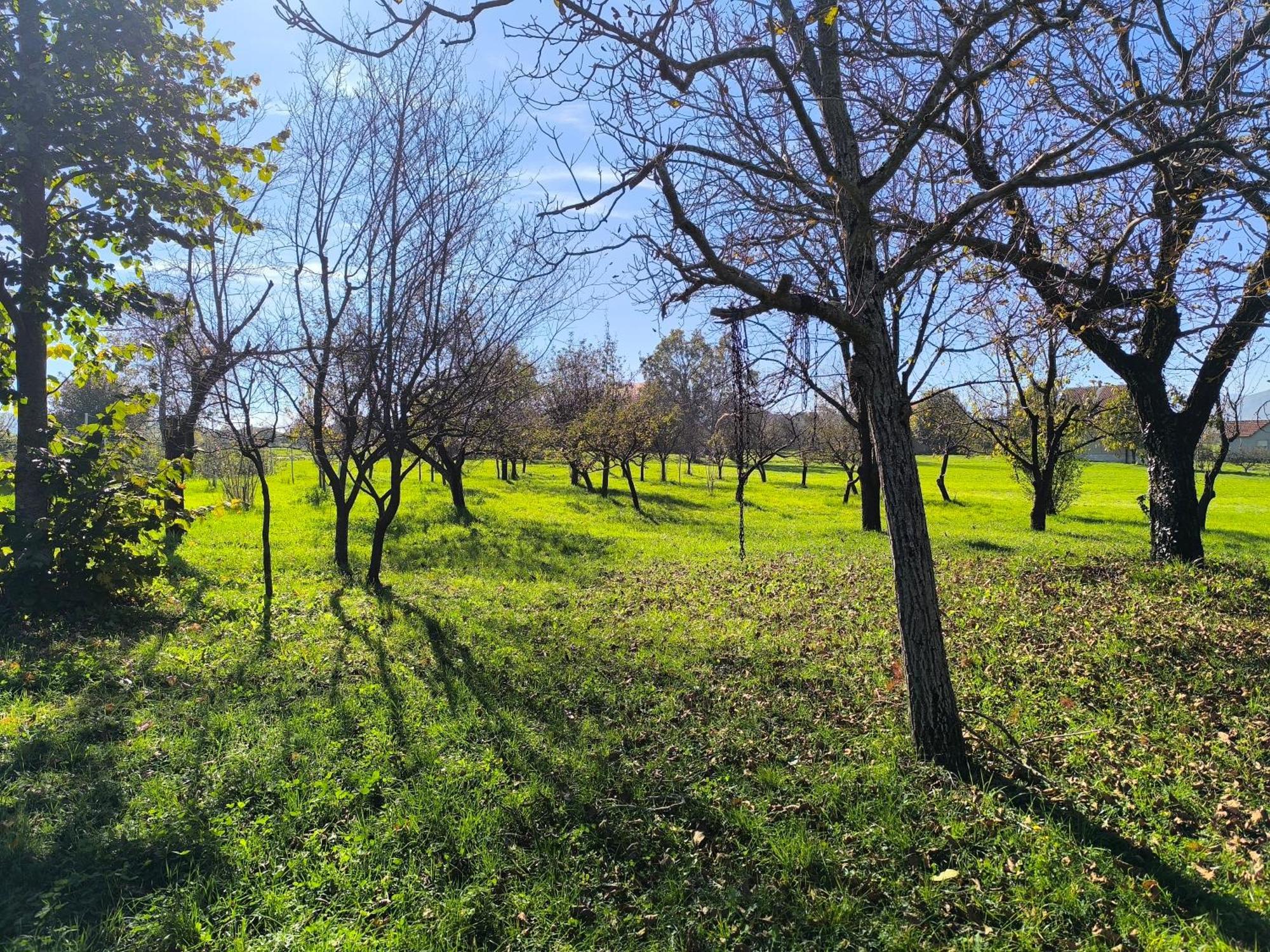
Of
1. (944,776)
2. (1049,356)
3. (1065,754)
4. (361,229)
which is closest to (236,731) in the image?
(944,776)

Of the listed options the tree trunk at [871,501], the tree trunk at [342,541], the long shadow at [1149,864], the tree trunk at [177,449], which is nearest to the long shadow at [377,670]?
the tree trunk at [342,541]

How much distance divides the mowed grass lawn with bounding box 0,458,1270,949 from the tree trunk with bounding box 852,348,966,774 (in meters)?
0.48

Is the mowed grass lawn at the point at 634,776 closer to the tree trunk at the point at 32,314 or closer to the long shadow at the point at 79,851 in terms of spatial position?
the long shadow at the point at 79,851

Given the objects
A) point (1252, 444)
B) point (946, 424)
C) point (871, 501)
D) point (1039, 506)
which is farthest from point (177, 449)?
point (1252, 444)

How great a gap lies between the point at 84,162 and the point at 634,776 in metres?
7.29

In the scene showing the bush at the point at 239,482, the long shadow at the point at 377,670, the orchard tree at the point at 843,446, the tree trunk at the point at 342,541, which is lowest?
the long shadow at the point at 377,670

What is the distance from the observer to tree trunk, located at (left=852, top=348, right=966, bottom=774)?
3969 millimetres

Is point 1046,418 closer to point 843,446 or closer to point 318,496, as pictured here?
point 843,446

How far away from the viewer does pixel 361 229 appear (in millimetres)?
8438

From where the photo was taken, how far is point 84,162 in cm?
577

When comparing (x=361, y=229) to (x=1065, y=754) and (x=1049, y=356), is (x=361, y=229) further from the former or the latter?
(x=1049, y=356)

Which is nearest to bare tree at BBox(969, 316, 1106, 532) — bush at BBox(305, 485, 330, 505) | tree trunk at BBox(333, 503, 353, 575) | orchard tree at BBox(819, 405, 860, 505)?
orchard tree at BBox(819, 405, 860, 505)

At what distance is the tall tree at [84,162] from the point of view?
5.41 m

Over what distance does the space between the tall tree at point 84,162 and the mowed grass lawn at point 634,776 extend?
262 cm
